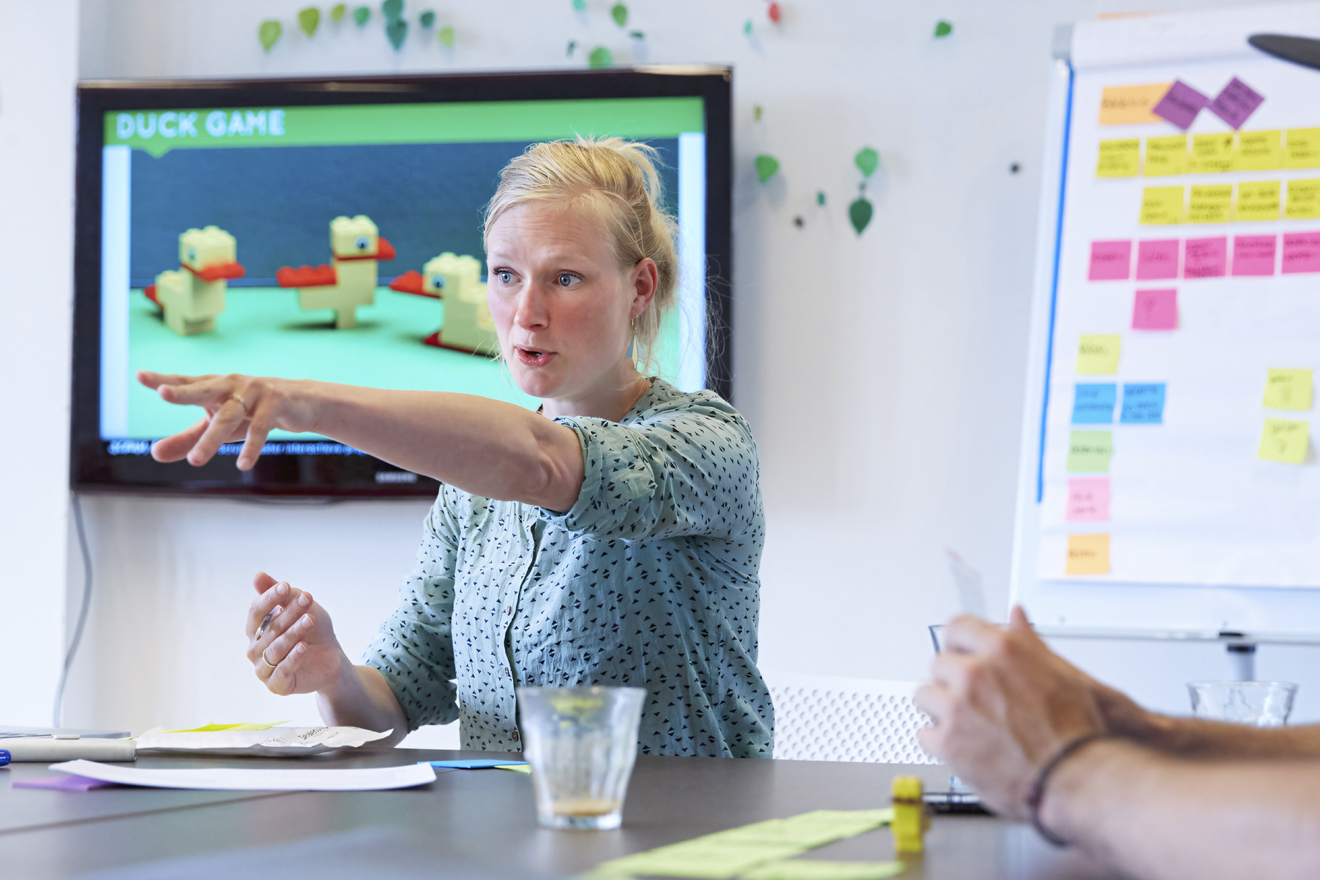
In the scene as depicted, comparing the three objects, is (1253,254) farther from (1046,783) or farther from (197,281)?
(197,281)

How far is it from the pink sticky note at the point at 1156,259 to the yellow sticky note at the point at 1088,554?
17.6 inches

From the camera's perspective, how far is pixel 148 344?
2600mm

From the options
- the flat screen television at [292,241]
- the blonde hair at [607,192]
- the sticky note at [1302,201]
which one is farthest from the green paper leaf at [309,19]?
the sticky note at [1302,201]

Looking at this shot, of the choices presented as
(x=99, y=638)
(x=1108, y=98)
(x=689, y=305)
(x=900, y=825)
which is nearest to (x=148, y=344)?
(x=99, y=638)

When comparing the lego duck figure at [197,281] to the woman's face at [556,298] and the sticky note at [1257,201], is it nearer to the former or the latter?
the woman's face at [556,298]

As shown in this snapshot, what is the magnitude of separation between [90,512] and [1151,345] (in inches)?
87.5

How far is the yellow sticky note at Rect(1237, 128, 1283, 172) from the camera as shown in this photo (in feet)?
6.54

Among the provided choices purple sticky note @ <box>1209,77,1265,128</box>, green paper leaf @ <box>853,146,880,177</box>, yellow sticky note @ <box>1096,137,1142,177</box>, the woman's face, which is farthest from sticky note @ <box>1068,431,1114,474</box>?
the woman's face

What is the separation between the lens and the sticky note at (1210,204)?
201cm

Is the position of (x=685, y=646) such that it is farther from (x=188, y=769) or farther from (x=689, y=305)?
(x=689, y=305)

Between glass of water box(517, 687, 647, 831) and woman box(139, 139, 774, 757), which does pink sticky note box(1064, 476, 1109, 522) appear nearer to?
woman box(139, 139, 774, 757)

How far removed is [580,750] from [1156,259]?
1672mm

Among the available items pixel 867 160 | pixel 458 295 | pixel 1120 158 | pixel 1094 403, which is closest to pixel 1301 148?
pixel 1120 158

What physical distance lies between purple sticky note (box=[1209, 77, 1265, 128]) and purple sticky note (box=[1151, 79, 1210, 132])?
33 millimetres
